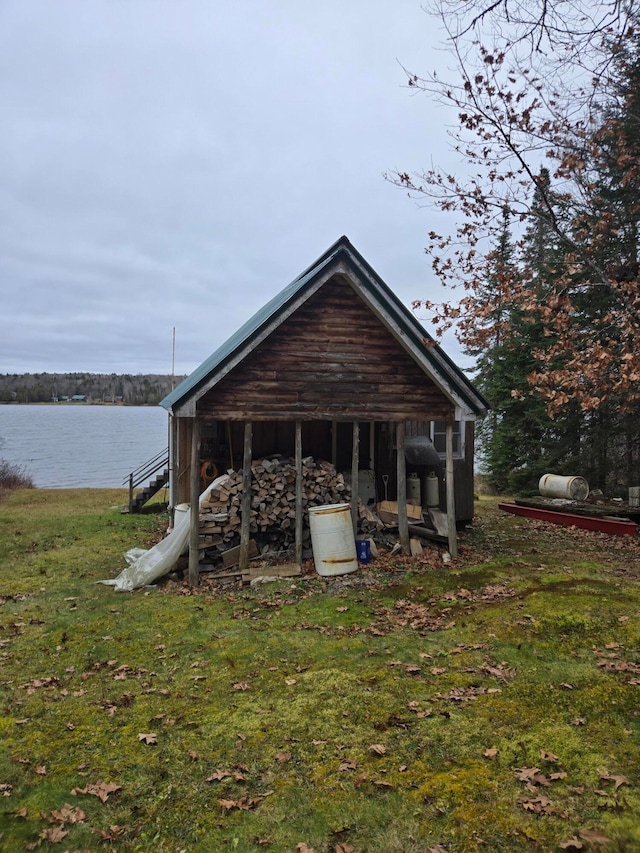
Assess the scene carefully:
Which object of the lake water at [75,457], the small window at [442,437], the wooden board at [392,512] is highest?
the small window at [442,437]

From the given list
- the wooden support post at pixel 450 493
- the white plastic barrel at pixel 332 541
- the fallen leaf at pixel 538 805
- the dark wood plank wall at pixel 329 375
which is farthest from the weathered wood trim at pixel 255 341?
the fallen leaf at pixel 538 805

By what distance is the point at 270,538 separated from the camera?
11.7m

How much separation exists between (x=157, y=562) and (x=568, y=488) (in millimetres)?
13881

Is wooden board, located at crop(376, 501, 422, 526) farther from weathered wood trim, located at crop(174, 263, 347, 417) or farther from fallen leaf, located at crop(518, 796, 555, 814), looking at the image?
fallen leaf, located at crop(518, 796, 555, 814)

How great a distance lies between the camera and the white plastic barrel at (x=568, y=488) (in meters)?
18.6

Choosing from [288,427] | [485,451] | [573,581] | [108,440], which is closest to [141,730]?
[573,581]

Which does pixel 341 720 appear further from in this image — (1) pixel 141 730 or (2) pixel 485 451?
(2) pixel 485 451

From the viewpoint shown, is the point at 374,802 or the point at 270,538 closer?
the point at 374,802

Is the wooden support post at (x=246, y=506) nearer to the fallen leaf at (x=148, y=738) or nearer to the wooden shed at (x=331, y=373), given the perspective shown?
the wooden shed at (x=331, y=373)

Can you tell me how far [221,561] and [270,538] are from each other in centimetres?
113

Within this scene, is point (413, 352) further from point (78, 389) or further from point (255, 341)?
point (78, 389)

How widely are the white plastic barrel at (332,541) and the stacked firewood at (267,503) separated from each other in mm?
941

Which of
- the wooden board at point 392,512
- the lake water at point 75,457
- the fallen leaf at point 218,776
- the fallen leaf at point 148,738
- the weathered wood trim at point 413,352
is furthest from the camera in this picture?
the lake water at point 75,457

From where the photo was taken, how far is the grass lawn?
3.94m
